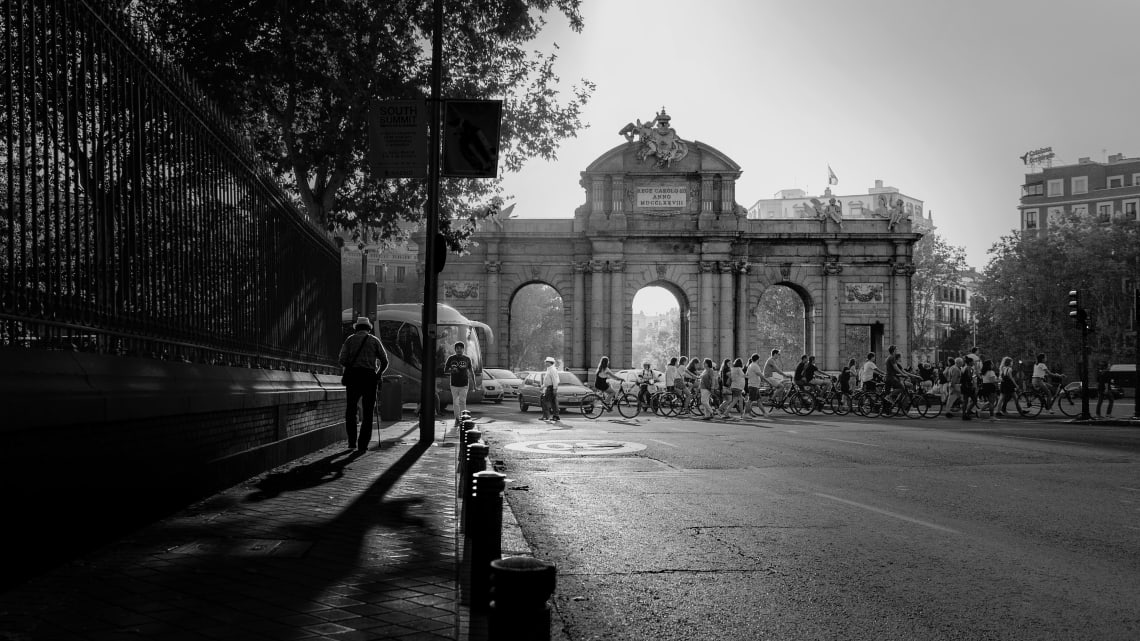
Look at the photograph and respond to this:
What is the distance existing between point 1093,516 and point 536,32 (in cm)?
1574

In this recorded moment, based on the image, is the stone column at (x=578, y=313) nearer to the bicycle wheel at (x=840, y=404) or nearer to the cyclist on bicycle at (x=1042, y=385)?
the bicycle wheel at (x=840, y=404)

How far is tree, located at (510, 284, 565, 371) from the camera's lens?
336 feet

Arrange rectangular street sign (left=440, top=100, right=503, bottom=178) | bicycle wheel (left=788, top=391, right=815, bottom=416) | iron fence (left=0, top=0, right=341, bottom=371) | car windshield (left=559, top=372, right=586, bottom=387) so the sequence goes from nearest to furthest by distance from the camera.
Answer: iron fence (left=0, top=0, right=341, bottom=371) → rectangular street sign (left=440, top=100, right=503, bottom=178) → bicycle wheel (left=788, top=391, right=815, bottom=416) → car windshield (left=559, top=372, right=586, bottom=387)

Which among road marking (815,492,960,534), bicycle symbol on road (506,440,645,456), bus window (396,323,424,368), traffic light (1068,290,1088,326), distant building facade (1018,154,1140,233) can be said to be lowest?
bicycle symbol on road (506,440,645,456)

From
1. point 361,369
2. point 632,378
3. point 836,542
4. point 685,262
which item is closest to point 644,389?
point 632,378

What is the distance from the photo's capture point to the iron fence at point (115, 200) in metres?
4.81

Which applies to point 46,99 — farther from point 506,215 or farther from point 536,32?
point 506,215

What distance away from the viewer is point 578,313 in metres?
51.4

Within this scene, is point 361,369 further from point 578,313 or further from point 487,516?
point 578,313

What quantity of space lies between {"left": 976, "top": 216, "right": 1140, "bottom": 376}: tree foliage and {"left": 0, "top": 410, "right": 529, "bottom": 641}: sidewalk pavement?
214 feet

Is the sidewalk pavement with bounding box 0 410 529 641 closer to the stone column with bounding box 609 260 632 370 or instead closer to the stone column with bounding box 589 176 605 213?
the stone column with bounding box 609 260 632 370

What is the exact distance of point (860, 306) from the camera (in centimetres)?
5253

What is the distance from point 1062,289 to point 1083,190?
46.2 m

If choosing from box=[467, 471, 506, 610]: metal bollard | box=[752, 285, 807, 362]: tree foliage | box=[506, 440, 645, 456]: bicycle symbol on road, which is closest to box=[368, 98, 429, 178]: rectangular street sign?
box=[506, 440, 645, 456]: bicycle symbol on road
